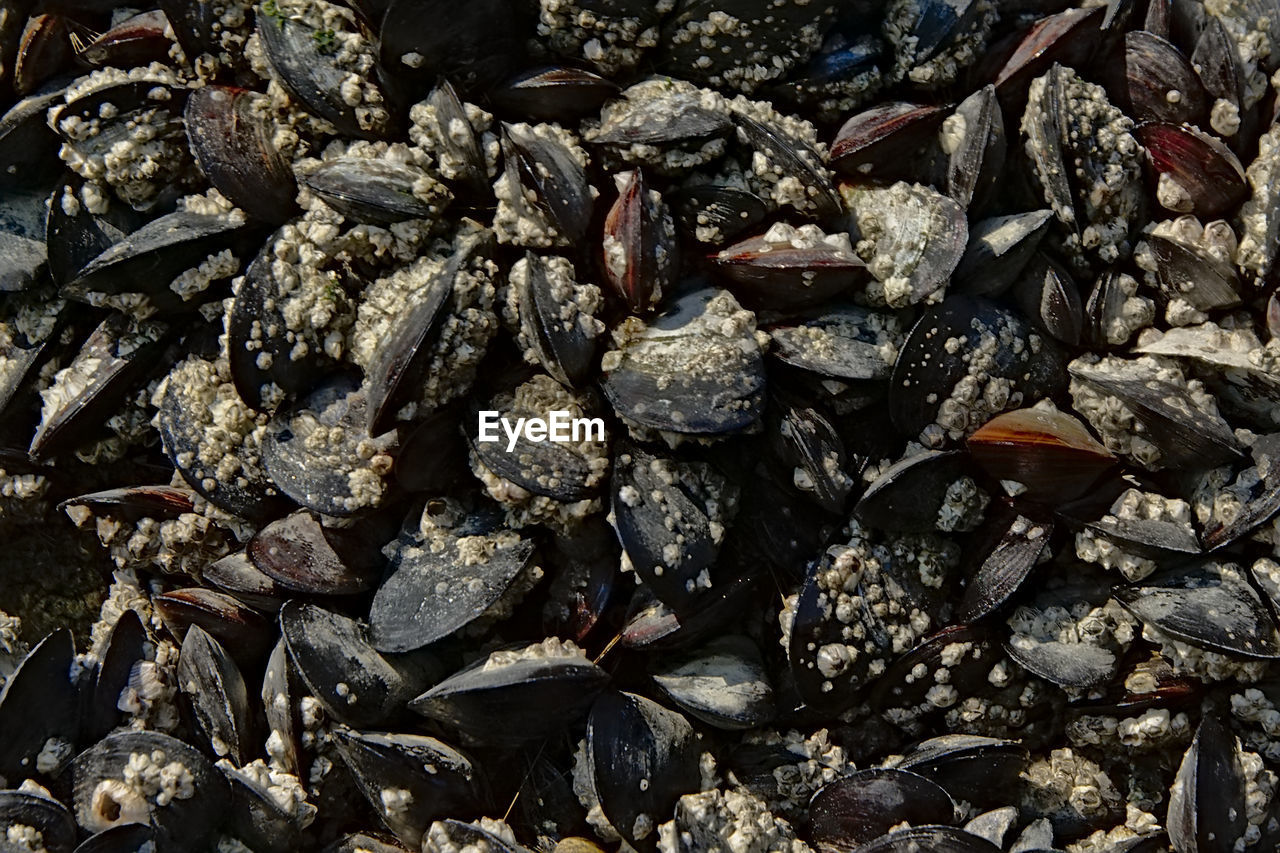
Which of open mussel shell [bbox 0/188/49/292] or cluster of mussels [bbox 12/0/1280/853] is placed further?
open mussel shell [bbox 0/188/49/292]

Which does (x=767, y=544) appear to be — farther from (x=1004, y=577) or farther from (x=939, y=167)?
(x=939, y=167)

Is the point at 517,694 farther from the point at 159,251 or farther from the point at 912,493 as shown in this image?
the point at 159,251

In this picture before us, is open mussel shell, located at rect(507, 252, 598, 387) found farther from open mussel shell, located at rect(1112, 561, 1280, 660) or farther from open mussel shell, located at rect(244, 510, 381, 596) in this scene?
open mussel shell, located at rect(1112, 561, 1280, 660)

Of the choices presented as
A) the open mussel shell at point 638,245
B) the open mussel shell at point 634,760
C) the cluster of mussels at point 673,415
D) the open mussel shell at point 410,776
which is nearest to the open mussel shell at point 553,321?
the cluster of mussels at point 673,415

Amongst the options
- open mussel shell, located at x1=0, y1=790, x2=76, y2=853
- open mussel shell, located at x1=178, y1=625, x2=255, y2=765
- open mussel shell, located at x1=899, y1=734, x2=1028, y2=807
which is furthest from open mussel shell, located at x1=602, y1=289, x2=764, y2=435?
open mussel shell, located at x1=0, y1=790, x2=76, y2=853

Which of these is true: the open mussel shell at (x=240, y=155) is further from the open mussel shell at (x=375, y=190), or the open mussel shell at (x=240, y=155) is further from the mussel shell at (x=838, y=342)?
the mussel shell at (x=838, y=342)
